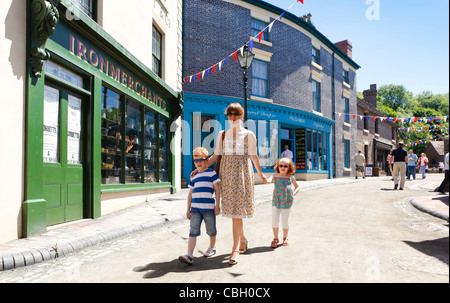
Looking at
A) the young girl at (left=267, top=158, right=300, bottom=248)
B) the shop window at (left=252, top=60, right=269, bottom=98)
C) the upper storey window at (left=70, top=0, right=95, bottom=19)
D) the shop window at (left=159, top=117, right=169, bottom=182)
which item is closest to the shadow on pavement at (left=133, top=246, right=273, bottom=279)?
the young girl at (left=267, top=158, right=300, bottom=248)

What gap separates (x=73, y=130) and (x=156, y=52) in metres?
5.09

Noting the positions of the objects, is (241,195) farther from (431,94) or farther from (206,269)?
(431,94)

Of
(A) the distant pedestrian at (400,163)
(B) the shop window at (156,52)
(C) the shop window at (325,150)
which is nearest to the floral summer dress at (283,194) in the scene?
(B) the shop window at (156,52)

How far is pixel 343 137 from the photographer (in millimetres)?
23719

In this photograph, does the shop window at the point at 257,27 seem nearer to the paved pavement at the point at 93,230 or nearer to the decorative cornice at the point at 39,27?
the paved pavement at the point at 93,230

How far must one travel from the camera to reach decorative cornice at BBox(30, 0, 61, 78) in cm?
499

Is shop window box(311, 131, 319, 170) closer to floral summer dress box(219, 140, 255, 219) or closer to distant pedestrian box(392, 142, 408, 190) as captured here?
distant pedestrian box(392, 142, 408, 190)

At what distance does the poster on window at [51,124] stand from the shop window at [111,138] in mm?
1459

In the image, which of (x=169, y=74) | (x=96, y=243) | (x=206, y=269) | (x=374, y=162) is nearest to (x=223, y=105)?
(x=169, y=74)

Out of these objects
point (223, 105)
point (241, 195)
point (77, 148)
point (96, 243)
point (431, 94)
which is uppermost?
point (431, 94)

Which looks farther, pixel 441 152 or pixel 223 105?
pixel 441 152

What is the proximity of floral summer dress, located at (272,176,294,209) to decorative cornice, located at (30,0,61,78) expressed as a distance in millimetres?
3888

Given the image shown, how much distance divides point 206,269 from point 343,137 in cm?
2213

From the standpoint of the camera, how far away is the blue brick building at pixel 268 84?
48.4 feet
